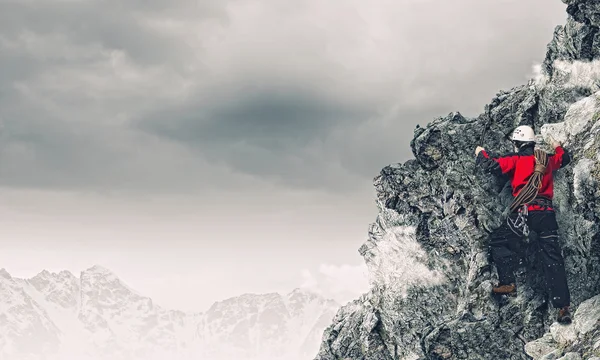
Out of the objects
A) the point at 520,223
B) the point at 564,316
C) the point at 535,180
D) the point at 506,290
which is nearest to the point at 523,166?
the point at 535,180

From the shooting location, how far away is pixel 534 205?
21500mm

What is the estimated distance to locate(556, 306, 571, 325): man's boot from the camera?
20.9 metres

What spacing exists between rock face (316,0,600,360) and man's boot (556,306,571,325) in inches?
18.6

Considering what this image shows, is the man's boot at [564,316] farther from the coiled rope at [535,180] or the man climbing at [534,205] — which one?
the coiled rope at [535,180]

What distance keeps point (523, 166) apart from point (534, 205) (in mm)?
1373

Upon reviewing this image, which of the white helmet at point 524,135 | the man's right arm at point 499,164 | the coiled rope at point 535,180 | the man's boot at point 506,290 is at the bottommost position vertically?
the man's boot at point 506,290

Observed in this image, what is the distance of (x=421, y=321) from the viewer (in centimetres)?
2747

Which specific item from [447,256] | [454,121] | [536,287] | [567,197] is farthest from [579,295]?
[454,121]

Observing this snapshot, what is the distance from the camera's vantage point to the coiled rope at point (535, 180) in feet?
70.3

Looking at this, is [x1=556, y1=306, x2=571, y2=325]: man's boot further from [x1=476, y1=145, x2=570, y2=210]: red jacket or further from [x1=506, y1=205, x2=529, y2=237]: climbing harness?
[x1=476, y1=145, x2=570, y2=210]: red jacket

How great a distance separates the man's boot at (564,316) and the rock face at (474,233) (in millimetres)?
472

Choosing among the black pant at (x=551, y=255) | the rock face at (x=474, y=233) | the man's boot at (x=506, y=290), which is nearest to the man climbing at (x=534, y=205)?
the black pant at (x=551, y=255)

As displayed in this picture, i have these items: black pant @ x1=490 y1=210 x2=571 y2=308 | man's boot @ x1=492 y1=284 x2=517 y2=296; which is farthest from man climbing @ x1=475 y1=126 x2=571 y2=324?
man's boot @ x1=492 y1=284 x2=517 y2=296

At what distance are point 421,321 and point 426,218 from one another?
4.43m
